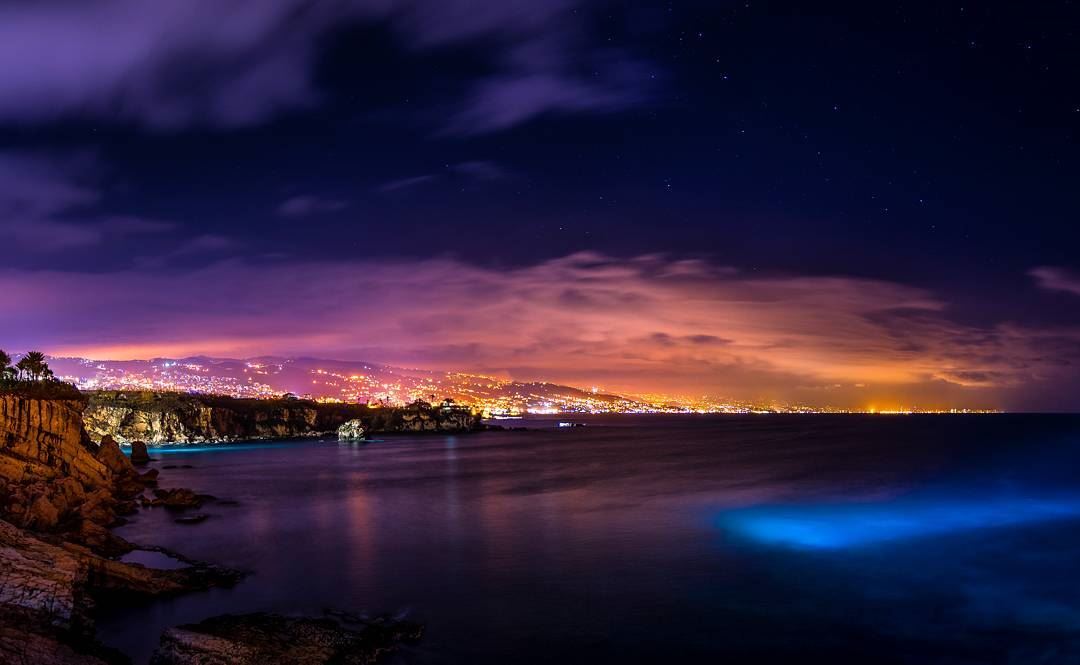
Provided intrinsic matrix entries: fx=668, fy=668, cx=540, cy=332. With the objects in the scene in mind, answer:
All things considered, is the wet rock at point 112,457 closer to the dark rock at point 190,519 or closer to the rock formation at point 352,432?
the dark rock at point 190,519

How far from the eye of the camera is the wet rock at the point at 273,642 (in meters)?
11.3

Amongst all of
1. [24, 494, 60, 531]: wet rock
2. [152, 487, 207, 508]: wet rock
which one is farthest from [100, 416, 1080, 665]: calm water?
[24, 494, 60, 531]: wet rock

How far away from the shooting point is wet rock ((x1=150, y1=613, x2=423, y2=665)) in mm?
11266

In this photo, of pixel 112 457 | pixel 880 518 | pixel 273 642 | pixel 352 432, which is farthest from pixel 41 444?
pixel 352 432

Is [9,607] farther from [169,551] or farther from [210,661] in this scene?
[169,551]

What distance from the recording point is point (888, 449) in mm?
85000

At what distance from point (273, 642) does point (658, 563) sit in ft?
50.6

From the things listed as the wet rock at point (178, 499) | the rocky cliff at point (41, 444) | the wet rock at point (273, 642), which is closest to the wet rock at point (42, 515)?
the rocky cliff at point (41, 444)

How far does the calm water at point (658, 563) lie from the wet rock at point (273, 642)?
3.23ft

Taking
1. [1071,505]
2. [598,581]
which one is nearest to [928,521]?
[1071,505]

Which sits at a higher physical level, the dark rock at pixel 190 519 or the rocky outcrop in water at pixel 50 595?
the rocky outcrop in water at pixel 50 595

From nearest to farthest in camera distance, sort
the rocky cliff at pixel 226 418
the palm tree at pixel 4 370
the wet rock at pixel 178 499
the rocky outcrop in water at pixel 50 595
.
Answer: the rocky outcrop in water at pixel 50 595 < the wet rock at pixel 178 499 < the palm tree at pixel 4 370 < the rocky cliff at pixel 226 418

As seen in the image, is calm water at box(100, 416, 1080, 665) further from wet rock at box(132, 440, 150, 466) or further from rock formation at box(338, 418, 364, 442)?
rock formation at box(338, 418, 364, 442)

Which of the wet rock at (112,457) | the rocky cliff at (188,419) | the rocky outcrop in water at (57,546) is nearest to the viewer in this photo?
the rocky outcrop in water at (57,546)
